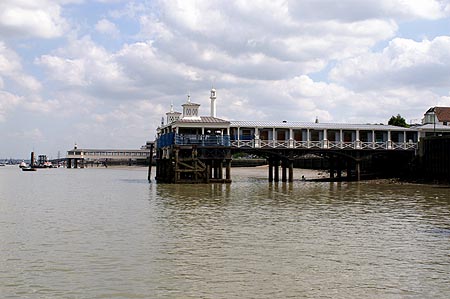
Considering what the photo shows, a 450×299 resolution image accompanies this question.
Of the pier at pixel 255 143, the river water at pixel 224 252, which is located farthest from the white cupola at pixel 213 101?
the river water at pixel 224 252

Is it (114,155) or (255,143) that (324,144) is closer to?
(255,143)

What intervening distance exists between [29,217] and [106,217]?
380cm

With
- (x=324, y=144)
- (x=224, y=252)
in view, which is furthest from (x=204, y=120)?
(x=224, y=252)

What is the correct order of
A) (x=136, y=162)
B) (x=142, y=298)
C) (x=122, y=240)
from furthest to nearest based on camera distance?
1. (x=136, y=162)
2. (x=122, y=240)
3. (x=142, y=298)

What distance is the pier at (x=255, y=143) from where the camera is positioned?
5491 cm

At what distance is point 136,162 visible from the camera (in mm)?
179375

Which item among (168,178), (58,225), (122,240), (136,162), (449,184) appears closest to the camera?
(122,240)

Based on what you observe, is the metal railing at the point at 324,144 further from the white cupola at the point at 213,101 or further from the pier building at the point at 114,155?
the pier building at the point at 114,155

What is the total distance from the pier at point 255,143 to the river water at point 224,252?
72.4ft

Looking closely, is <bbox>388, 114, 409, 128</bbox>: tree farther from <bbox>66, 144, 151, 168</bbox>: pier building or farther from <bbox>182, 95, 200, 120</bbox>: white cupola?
<bbox>66, 144, 151, 168</bbox>: pier building

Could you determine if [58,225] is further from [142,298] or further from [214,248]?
[142,298]

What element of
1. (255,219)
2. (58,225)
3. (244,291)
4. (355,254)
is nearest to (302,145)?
(255,219)

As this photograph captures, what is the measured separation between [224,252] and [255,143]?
134 feet

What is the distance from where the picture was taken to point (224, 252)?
18125mm
